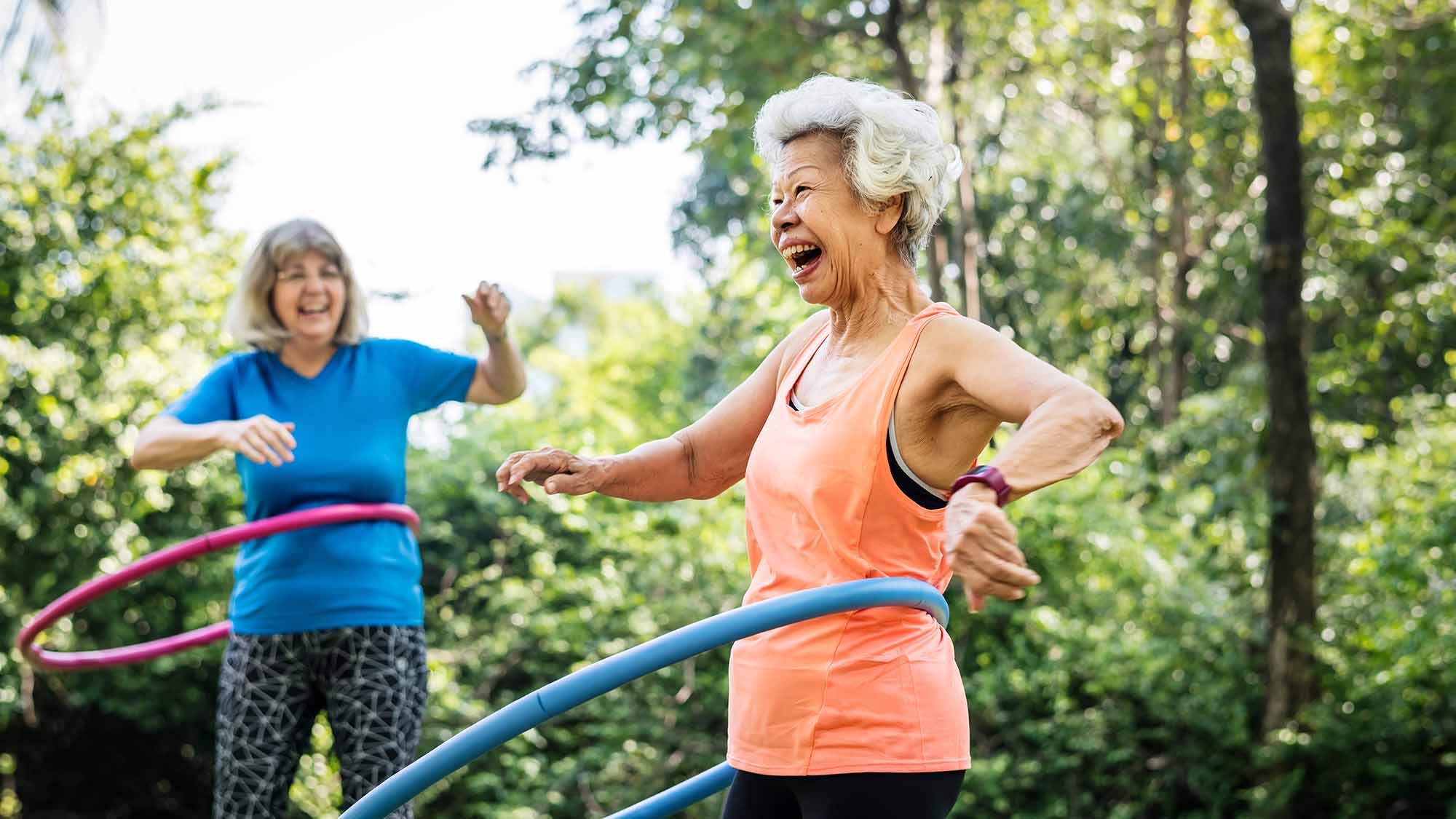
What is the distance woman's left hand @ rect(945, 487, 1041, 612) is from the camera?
1.58 meters

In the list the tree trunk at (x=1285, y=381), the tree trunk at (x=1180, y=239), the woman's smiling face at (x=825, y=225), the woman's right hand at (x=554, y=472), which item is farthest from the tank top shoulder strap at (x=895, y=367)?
the tree trunk at (x=1180, y=239)

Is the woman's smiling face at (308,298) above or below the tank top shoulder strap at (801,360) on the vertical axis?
above

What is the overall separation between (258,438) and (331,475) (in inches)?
16.8

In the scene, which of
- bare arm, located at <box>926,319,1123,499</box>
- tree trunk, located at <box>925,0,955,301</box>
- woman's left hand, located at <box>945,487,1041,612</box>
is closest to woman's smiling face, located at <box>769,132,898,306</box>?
bare arm, located at <box>926,319,1123,499</box>

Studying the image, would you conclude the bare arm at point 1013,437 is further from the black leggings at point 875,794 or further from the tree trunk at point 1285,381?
the tree trunk at point 1285,381

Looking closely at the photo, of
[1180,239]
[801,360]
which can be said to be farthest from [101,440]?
[1180,239]

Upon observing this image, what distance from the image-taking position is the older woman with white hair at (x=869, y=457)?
1869 millimetres

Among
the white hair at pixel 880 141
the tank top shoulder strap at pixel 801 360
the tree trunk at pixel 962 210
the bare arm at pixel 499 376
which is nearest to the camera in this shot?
the white hair at pixel 880 141

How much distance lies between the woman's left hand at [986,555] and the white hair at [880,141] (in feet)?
2.10

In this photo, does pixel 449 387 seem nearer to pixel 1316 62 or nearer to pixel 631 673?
pixel 631 673

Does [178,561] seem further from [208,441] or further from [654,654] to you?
[654,654]

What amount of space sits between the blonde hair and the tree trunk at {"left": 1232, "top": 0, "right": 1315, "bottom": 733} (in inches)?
162

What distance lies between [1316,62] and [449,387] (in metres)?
10.6

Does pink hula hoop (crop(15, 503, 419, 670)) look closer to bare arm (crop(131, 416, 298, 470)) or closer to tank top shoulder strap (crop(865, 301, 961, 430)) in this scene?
bare arm (crop(131, 416, 298, 470))
